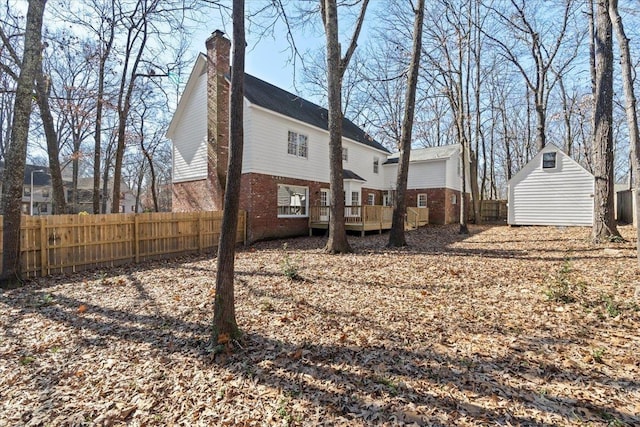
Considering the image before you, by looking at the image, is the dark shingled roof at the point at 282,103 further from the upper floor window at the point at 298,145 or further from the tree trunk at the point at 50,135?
the tree trunk at the point at 50,135

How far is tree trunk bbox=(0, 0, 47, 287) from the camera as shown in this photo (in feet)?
20.8

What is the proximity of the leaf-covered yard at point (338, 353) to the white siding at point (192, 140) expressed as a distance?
29.4ft

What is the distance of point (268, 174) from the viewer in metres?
13.4

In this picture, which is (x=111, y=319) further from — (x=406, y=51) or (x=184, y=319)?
(x=406, y=51)

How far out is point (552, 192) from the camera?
16641 mm

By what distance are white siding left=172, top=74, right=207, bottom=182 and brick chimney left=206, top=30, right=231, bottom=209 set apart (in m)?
0.59

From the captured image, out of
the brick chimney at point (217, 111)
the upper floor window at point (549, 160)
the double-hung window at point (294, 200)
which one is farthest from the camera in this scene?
the upper floor window at point (549, 160)

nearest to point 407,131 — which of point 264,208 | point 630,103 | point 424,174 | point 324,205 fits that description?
point 630,103

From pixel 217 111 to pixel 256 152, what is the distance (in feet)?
8.63

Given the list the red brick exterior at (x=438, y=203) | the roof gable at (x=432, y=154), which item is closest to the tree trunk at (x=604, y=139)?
the roof gable at (x=432, y=154)

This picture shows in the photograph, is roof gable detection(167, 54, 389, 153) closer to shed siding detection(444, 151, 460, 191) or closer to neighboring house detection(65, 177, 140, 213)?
shed siding detection(444, 151, 460, 191)

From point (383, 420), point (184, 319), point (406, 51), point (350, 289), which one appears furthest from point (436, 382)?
point (406, 51)

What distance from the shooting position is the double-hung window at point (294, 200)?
48.5 feet

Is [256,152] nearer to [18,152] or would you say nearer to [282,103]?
[282,103]
